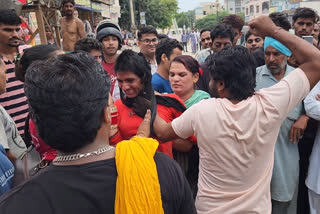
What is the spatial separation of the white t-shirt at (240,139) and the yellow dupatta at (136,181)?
2.08ft

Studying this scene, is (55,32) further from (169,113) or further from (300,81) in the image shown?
(300,81)

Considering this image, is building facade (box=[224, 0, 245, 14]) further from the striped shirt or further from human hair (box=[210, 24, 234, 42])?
the striped shirt

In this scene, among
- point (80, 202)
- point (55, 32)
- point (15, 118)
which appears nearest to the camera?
point (80, 202)

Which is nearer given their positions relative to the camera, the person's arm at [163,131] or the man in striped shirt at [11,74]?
the person's arm at [163,131]

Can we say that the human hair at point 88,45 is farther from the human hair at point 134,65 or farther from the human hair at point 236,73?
the human hair at point 236,73

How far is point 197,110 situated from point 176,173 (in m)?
0.58

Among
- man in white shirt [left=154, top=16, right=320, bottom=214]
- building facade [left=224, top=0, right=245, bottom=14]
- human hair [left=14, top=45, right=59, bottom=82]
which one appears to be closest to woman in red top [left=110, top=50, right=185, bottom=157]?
man in white shirt [left=154, top=16, right=320, bottom=214]

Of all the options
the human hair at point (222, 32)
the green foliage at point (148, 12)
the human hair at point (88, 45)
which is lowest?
the human hair at point (88, 45)

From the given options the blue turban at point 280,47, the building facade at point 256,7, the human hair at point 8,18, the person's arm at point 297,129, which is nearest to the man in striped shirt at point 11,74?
the human hair at point 8,18

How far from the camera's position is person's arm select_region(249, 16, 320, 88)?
1.50m

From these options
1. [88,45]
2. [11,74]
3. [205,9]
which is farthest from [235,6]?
[11,74]

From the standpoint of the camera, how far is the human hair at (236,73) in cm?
157

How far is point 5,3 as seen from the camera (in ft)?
14.9

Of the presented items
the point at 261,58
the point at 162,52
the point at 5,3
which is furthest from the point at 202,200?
the point at 5,3
